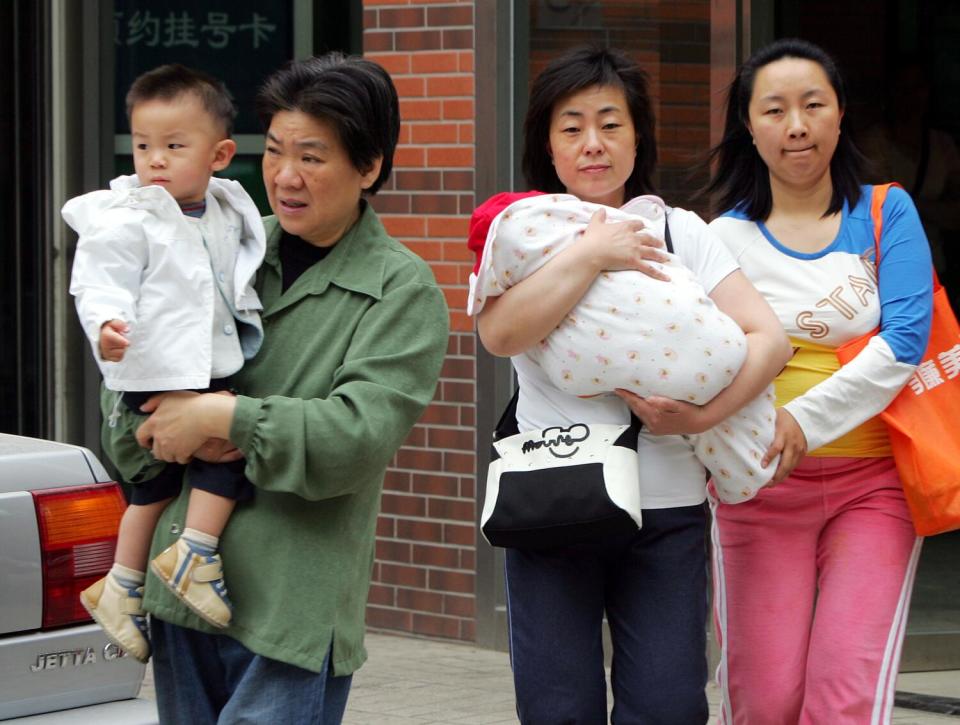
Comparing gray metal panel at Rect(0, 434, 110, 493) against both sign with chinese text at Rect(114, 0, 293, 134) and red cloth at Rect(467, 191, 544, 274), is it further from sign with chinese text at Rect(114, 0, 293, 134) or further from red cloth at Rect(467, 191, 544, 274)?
sign with chinese text at Rect(114, 0, 293, 134)

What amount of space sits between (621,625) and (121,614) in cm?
102

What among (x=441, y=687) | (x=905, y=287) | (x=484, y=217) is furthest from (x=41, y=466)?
(x=441, y=687)

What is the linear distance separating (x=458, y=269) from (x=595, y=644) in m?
3.40

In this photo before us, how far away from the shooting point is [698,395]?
3.39 metres

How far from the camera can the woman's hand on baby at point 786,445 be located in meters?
3.68

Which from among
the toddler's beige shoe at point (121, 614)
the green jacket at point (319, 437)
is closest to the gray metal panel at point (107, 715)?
the toddler's beige shoe at point (121, 614)

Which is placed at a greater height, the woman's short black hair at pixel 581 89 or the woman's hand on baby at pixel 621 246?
the woman's short black hair at pixel 581 89

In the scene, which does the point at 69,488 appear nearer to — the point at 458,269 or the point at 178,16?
the point at 458,269

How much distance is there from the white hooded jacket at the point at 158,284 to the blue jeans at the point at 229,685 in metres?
0.49

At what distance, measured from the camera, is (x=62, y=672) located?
12.3ft

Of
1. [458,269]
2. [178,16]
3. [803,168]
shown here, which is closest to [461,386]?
[458,269]

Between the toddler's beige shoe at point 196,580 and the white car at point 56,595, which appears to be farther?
the white car at point 56,595

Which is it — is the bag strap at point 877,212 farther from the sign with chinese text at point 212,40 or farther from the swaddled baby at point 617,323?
the sign with chinese text at point 212,40

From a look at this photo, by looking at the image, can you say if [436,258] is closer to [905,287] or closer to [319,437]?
[905,287]
